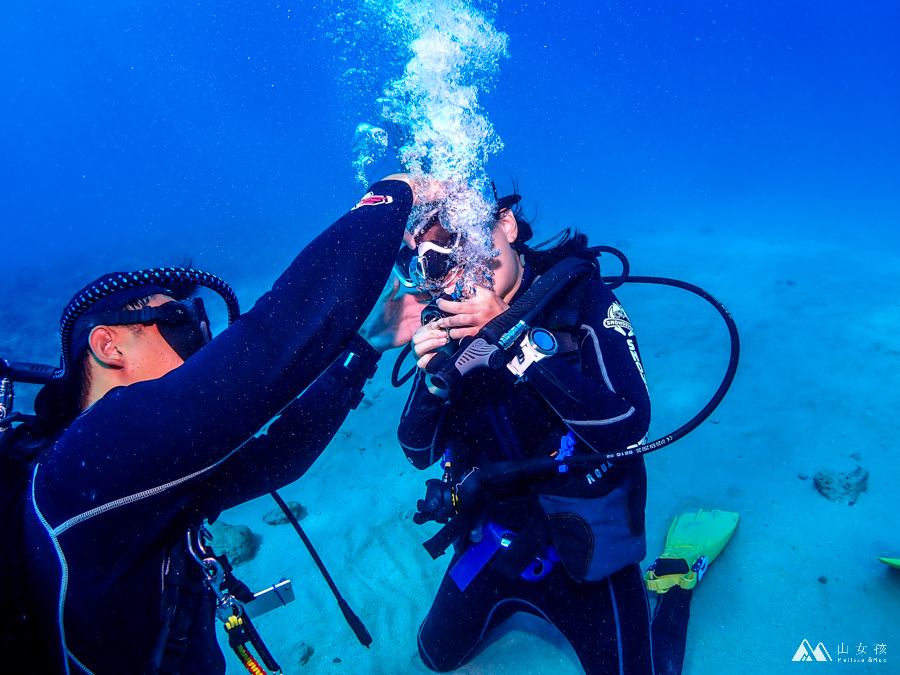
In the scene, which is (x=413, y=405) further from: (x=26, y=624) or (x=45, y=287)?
(x=45, y=287)

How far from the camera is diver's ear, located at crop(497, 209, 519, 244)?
9.25 ft

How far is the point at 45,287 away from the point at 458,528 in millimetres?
31357

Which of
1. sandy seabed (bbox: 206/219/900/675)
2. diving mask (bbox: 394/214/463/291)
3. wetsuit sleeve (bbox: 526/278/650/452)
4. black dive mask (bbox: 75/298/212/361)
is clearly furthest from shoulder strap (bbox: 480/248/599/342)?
sandy seabed (bbox: 206/219/900/675)

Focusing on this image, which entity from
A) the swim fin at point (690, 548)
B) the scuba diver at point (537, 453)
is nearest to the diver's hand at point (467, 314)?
the scuba diver at point (537, 453)

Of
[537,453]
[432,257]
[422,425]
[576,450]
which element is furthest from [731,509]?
[432,257]

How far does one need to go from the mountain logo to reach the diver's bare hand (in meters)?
3.46

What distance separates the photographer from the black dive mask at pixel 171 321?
1.72 m

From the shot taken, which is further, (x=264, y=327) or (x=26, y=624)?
(x=264, y=327)

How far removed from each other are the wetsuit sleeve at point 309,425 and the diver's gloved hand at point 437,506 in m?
0.77

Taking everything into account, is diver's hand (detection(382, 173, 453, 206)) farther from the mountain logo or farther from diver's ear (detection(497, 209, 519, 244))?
the mountain logo

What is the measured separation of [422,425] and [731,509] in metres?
3.58

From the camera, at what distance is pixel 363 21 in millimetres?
4074

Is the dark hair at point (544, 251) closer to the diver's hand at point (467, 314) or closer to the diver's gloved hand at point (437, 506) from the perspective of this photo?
the diver's hand at point (467, 314)

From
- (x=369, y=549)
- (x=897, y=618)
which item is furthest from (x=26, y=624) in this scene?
(x=897, y=618)
